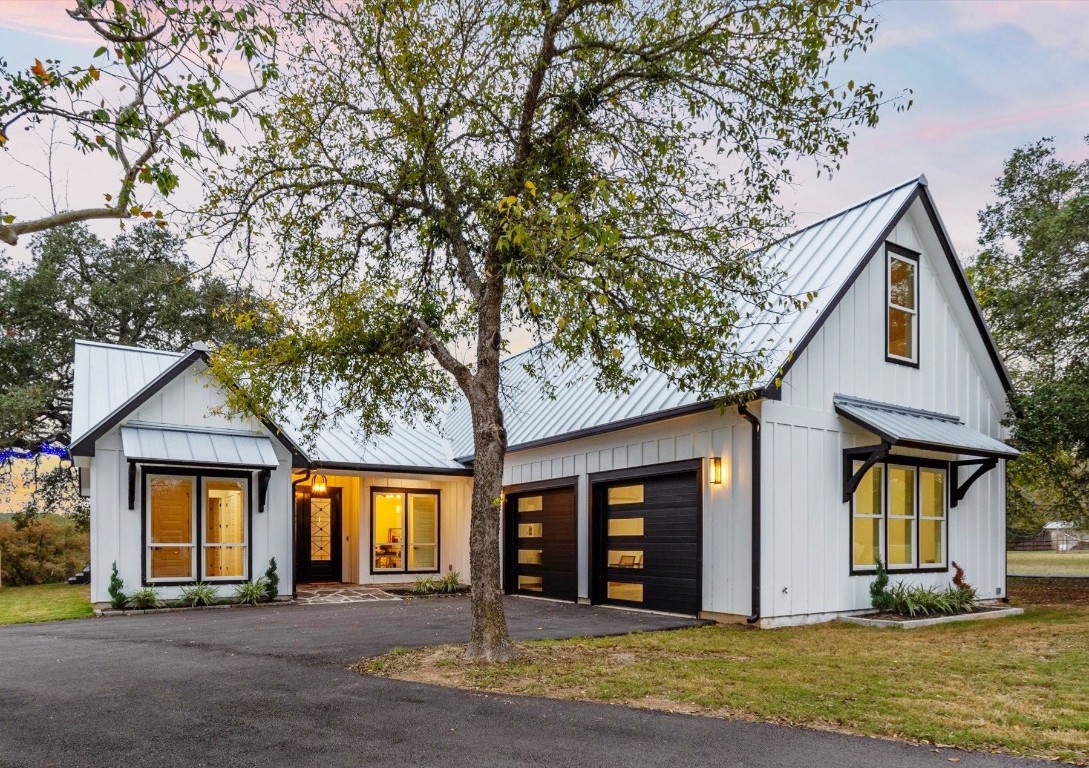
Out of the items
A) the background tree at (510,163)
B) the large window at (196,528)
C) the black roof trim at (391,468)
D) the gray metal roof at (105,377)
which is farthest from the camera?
the black roof trim at (391,468)

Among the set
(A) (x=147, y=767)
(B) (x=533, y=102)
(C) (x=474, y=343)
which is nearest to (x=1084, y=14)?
(B) (x=533, y=102)

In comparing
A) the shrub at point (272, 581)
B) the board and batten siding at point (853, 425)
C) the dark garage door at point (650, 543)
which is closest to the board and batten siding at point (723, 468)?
the dark garage door at point (650, 543)

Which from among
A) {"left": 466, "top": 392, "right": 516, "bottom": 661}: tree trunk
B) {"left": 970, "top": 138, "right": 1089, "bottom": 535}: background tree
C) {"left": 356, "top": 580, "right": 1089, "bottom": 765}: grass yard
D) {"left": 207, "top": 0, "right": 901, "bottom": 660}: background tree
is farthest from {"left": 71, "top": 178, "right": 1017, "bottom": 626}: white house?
{"left": 466, "top": 392, "right": 516, "bottom": 661}: tree trunk

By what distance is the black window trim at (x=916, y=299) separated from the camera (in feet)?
39.9

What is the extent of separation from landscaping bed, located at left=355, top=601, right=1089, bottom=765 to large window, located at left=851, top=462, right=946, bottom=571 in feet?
6.31

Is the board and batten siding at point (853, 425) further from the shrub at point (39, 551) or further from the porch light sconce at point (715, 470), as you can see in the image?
the shrub at point (39, 551)

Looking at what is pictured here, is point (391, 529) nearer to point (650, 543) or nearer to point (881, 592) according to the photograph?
point (650, 543)

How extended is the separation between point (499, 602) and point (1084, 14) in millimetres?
12256

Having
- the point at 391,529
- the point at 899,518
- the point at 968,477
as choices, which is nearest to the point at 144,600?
the point at 391,529

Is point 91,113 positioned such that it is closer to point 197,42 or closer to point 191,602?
point 197,42

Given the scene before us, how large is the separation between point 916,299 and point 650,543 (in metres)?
5.80

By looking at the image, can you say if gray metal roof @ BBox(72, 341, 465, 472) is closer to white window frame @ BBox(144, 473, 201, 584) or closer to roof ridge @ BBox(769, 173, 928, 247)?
white window frame @ BBox(144, 473, 201, 584)

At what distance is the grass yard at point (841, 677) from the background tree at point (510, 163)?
90 centimetres

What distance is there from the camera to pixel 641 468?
40.4 feet
